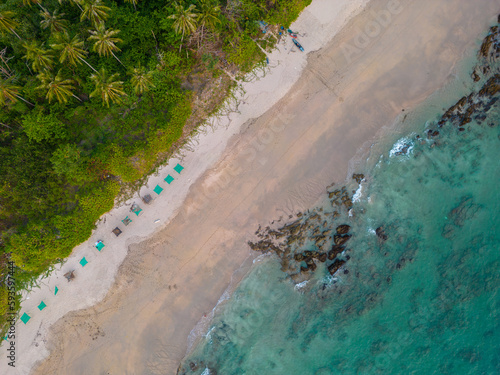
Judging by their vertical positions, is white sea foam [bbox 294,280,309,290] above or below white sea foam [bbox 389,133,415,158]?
below

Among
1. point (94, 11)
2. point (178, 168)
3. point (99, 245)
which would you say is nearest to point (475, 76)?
point (178, 168)

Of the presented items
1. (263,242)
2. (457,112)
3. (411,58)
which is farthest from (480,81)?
(263,242)

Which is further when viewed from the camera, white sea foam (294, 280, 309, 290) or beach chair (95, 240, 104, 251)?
white sea foam (294, 280, 309, 290)

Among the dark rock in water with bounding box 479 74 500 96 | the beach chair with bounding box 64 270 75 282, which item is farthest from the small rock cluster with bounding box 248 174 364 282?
the beach chair with bounding box 64 270 75 282

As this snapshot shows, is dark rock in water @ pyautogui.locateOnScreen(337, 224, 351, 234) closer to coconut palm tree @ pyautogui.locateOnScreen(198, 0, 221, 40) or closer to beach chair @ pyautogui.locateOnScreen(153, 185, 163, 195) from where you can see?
beach chair @ pyautogui.locateOnScreen(153, 185, 163, 195)

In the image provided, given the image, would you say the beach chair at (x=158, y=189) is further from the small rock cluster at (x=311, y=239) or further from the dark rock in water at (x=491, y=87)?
the dark rock in water at (x=491, y=87)
